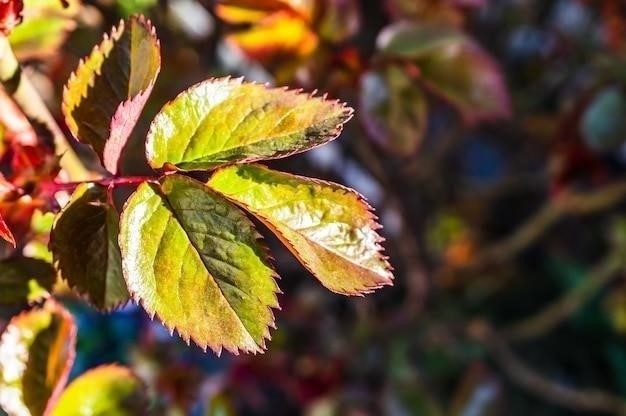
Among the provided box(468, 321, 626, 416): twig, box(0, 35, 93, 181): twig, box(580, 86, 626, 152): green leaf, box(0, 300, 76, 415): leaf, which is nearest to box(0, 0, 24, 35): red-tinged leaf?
box(0, 35, 93, 181): twig

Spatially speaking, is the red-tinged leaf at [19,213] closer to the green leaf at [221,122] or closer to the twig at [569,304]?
the green leaf at [221,122]

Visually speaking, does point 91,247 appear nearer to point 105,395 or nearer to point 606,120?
point 105,395

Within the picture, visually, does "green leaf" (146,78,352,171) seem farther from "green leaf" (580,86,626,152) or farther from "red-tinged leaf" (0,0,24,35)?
"green leaf" (580,86,626,152)

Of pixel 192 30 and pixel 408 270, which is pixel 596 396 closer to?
pixel 408 270

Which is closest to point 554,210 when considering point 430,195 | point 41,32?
point 430,195

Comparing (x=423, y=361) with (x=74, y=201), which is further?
(x=423, y=361)

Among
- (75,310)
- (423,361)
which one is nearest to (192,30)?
(75,310)
